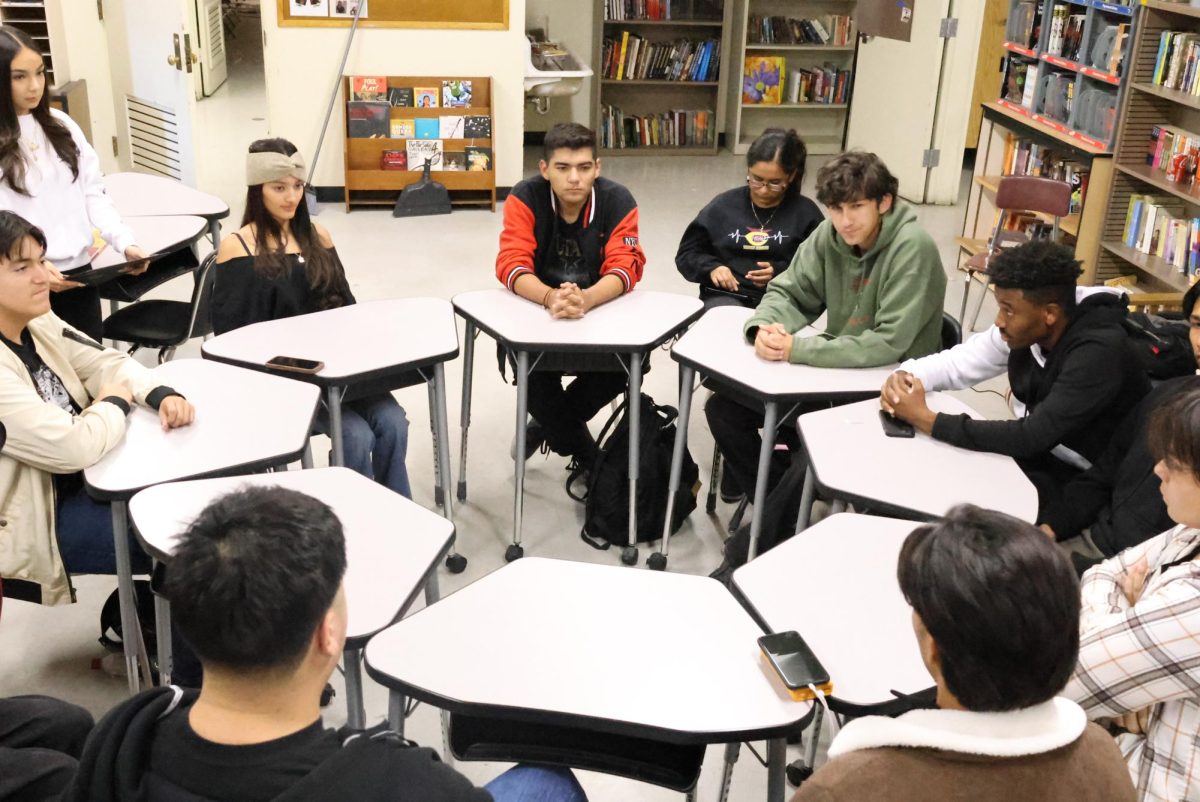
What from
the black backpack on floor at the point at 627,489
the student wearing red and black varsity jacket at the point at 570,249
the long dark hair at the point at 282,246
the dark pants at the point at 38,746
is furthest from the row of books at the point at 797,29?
the dark pants at the point at 38,746

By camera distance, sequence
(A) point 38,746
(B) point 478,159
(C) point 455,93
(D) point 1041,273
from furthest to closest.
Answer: (B) point 478,159 → (C) point 455,93 → (D) point 1041,273 → (A) point 38,746

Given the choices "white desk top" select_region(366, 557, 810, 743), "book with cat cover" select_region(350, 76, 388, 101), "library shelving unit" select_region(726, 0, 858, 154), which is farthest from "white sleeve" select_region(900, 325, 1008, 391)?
"library shelving unit" select_region(726, 0, 858, 154)

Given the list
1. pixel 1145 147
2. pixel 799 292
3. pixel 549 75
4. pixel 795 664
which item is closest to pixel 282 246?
pixel 799 292

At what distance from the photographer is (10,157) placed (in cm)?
346

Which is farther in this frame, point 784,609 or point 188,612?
point 784,609

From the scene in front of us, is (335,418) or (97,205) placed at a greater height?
(97,205)

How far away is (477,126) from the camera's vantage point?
7008 mm

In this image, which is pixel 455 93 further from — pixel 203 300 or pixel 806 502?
pixel 806 502

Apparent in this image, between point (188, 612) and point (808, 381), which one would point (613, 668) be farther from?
point (808, 381)

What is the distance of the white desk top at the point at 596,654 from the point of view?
1.73m

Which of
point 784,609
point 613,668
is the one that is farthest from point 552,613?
point 784,609

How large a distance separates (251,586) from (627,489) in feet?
7.46

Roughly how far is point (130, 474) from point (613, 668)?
45.7 inches

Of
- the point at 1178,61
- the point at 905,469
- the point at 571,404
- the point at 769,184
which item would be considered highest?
the point at 1178,61
